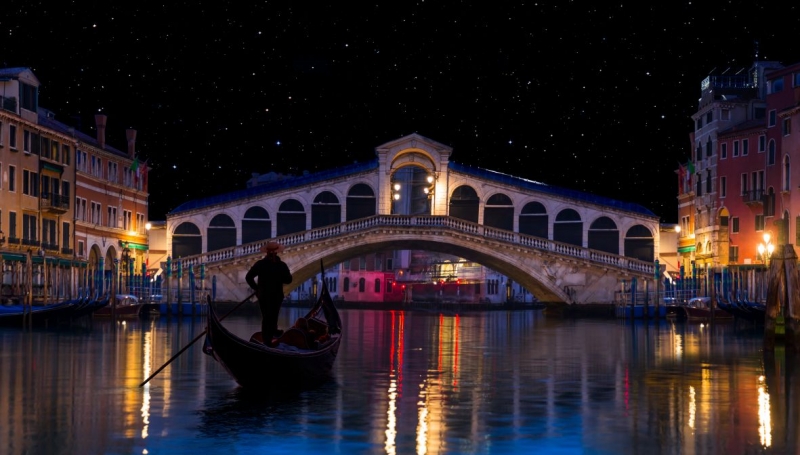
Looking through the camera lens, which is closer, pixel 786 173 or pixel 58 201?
pixel 786 173

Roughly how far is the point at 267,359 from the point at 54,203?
118ft

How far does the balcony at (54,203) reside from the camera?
48000 mm

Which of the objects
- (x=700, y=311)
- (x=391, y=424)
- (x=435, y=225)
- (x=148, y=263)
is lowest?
(x=391, y=424)

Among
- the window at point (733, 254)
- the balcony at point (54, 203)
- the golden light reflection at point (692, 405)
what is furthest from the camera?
the window at point (733, 254)

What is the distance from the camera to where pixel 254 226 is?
185 ft

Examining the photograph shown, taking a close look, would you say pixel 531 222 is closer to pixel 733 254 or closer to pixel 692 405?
pixel 733 254

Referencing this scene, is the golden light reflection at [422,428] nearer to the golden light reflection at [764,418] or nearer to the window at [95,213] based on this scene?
the golden light reflection at [764,418]

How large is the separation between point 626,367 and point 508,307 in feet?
187

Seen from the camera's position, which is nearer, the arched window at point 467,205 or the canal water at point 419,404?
the canal water at point 419,404

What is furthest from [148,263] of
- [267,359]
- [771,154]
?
[267,359]

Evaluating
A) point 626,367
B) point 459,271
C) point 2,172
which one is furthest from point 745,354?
point 459,271

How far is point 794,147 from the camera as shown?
46.5 metres

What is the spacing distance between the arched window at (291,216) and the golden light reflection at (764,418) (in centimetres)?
4121

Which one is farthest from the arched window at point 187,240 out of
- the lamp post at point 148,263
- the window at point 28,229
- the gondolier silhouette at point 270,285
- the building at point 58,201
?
the gondolier silhouette at point 270,285
